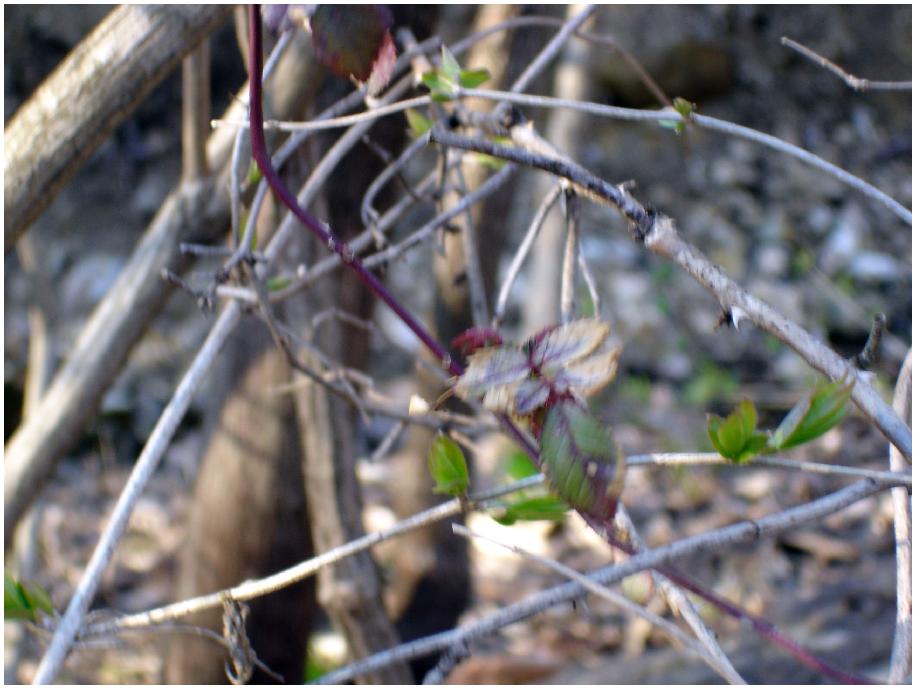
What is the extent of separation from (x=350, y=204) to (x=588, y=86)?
129 cm

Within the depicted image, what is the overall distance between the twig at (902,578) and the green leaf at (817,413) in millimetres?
90

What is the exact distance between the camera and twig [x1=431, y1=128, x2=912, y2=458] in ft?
1.69

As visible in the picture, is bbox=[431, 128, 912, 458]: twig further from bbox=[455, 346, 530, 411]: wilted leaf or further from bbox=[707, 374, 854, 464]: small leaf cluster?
bbox=[455, 346, 530, 411]: wilted leaf

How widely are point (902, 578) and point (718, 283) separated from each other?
0.73 feet

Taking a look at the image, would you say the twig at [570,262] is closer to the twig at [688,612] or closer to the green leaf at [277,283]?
the twig at [688,612]

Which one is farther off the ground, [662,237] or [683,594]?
[662,237]

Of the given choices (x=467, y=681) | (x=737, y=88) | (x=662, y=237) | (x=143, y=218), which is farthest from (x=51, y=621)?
(x=737, y=88)

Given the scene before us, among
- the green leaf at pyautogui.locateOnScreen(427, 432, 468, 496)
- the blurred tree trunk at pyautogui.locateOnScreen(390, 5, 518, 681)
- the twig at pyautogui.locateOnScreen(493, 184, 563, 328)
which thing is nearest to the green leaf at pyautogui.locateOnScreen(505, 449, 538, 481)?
the twig at pyautogui.locateOnScreen(493, 184, 563, 328)

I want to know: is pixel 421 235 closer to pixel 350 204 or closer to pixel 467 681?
pixel 350 204

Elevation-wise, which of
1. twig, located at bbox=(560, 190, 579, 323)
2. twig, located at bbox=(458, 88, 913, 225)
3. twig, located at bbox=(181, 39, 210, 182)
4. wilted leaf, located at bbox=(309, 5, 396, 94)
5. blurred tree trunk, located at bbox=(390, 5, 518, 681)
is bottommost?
blurred tree trunk, located at bbox=(390, 5, 518, 681)

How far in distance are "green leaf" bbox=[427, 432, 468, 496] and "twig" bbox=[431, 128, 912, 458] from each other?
18cm

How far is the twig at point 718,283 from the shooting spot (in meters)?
0.52

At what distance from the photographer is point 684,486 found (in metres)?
2.76

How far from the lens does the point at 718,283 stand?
0.54 metres
